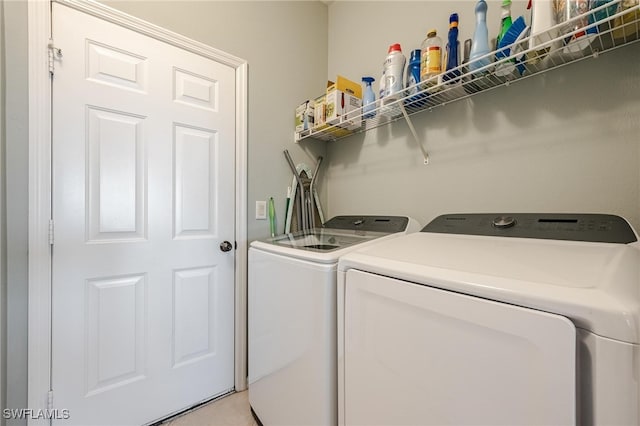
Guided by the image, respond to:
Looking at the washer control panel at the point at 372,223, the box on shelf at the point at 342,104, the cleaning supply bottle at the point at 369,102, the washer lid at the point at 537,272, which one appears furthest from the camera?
the box on shelf at the point at 342,104

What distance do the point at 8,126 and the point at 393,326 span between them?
1.70 metres

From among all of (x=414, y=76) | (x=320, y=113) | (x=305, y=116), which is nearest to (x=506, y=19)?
(x=414, y=76)

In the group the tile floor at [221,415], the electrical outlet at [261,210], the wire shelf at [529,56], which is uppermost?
the wire shelf at [529,56]

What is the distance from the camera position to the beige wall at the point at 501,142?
104cm

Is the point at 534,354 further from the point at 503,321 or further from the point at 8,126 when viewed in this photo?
the point at 8,126

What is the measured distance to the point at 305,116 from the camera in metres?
1.93

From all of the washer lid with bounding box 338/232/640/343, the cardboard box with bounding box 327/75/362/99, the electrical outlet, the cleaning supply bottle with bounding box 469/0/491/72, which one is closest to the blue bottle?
the cleaning supply bottle with bounding box 469/0/491/72

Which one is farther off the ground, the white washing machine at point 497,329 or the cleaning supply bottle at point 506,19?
the cleaning supply bottle at point 506,19

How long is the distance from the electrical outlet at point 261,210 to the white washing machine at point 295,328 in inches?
17.4

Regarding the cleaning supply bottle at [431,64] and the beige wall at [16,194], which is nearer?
the beige wall at [16,194]

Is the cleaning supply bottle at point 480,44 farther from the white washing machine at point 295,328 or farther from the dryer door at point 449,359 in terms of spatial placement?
the dryer door at point 449,359

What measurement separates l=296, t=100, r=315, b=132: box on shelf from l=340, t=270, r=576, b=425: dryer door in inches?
52.7

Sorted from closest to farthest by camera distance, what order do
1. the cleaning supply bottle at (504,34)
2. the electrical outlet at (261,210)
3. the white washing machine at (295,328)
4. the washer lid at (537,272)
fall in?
the washer lid at (537,272) → the white washing machine at (295,328) → the cleaning supply bottle at (504,34) → the electrical outlet at (261,210)

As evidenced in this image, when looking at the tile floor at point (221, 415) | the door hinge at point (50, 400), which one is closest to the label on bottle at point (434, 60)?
the tile floor at point (221, 415)
